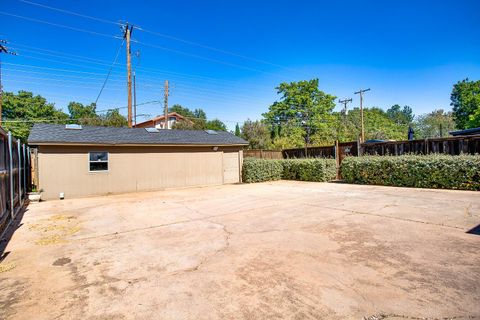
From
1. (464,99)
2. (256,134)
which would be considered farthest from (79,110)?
(464,99)

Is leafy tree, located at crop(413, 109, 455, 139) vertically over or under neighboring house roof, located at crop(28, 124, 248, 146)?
over

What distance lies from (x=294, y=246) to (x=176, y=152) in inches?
399

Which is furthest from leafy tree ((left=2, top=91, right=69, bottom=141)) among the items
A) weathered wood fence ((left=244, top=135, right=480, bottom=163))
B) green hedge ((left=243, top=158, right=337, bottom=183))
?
weathered wood fence ((left=244, top=135, right=480, bottom=163))

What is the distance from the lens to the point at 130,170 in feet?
39.8

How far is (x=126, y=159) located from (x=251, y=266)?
32.9 feet

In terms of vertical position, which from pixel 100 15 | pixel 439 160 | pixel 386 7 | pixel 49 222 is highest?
pixel 100 15

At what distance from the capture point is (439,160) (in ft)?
32.2

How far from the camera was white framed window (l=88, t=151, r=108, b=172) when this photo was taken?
11234 mm

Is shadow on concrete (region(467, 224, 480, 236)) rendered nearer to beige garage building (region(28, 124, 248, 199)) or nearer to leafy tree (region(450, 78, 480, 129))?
beige garage building (region(28, 124, 248, 199))

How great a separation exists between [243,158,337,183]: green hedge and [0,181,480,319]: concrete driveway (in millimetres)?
7114

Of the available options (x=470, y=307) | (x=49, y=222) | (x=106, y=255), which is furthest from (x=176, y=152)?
(x=470, y=307)

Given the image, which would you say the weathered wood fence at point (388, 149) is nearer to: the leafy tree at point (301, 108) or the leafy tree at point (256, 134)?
the leafy tree at point (256, 134)

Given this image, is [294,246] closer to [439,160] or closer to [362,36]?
[439,160]

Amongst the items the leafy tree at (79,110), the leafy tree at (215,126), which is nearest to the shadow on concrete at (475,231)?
the leafy tree at (215,126)
